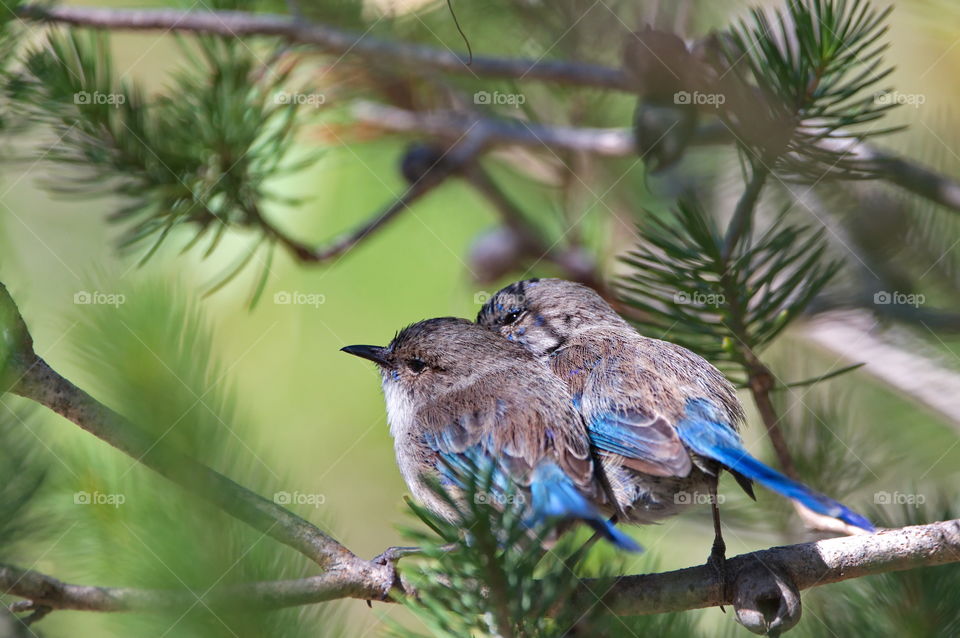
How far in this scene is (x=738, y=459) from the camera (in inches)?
91.0

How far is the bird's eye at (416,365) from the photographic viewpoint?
3.13 metres

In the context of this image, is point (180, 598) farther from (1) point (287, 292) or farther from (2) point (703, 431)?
(1) point (287, 292)

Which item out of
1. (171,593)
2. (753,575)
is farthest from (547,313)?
(171,593)

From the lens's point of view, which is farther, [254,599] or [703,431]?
[703,431]

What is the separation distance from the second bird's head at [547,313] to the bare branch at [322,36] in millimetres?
735

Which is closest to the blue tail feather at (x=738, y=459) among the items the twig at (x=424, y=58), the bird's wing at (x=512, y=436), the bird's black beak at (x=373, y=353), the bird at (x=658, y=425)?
the bird at (x=658, y=425)

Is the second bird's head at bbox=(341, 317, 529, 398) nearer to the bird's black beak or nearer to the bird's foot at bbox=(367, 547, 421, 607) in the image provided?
the bird's black beak

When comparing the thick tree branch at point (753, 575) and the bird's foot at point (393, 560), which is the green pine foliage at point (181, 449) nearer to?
the thick tree branch at point (753, 575)

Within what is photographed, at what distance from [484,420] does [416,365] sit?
608 mm

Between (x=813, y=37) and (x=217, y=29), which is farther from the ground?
(x=217, y=29)

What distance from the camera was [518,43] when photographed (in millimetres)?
4078

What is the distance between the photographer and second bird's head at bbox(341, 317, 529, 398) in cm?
301

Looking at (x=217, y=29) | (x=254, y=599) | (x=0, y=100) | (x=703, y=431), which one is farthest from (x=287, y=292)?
(x=254, y=599)

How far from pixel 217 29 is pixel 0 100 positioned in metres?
0.68
